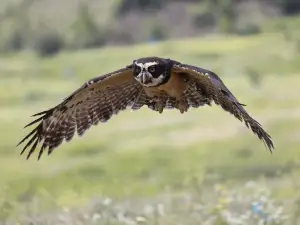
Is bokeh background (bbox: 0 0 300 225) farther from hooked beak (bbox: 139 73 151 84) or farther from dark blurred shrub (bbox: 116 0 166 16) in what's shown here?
hooked beak (bbox: 139 73 151 84)

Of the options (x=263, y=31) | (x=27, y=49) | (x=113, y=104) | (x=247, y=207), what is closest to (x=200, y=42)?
(x=263, y=31)

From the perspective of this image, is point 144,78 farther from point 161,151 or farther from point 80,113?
point 161,151

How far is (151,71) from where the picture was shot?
2.04 metres

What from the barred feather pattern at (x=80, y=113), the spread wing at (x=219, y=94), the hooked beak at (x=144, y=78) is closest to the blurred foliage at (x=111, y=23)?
the barred feather pattern at (x=80, y=113)

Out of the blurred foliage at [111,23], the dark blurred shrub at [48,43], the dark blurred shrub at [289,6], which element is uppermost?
the dark blurred shrub at [289,6]

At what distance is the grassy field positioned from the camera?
3004 mm

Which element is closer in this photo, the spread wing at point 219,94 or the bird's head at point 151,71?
the spread wing at point 219,94

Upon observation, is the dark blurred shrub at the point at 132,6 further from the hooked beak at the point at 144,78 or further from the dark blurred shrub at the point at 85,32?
the hooked beak at the point at 144,78

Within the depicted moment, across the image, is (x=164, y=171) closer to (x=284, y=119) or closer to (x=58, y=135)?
(x=284, y=119)

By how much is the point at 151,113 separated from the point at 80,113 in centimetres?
187

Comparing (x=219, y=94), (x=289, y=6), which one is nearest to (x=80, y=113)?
(x=219, y=94)

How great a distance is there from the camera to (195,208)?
2859mm

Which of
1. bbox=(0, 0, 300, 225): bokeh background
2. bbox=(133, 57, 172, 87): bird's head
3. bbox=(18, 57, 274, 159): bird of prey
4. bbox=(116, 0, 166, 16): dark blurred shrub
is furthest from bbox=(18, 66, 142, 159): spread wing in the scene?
bbox=(116, 0, 166, 16): dark blurred shrub

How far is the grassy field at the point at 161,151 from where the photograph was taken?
300 cm
